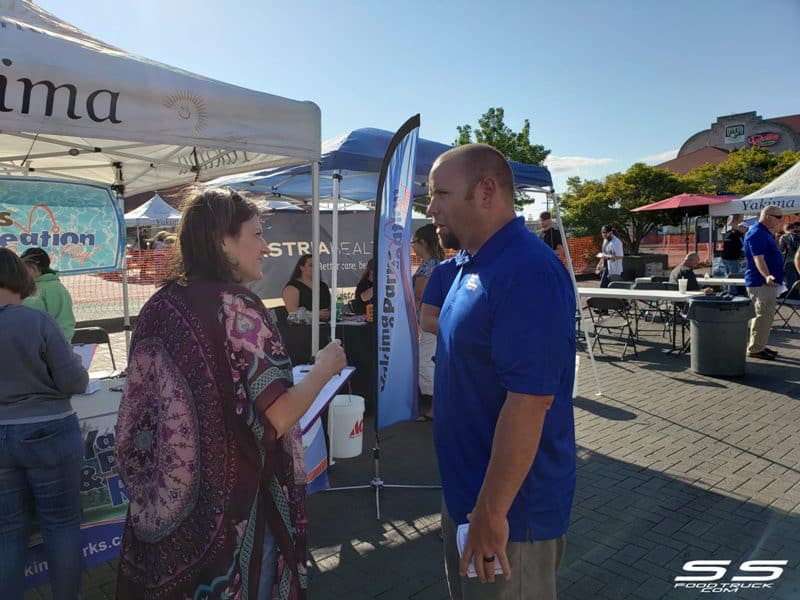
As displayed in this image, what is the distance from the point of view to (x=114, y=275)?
1827 centimetres

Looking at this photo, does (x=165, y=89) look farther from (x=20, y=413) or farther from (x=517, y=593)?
(x=517, y=593)

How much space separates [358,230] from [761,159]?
29639 millimetres

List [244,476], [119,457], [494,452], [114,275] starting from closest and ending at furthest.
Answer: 1. [494,452]
2. [244,476]
3. [119,457]
4. [114,275]

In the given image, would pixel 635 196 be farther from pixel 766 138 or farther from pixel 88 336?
pixel 766 138

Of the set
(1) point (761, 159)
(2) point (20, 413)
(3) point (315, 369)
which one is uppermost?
(1) point (761, 159)

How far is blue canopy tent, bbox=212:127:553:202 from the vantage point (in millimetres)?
5090

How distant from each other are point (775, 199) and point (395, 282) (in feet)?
34.9

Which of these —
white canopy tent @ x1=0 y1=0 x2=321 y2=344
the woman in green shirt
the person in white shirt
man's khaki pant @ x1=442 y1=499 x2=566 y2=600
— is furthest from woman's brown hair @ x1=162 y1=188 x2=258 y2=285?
the person in white shirt

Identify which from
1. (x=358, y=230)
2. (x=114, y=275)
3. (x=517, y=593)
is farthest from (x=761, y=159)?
(x=517, y=593)

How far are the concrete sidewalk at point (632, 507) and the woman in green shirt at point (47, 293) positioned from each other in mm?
1987

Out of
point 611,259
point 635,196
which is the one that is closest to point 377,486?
point 611,259

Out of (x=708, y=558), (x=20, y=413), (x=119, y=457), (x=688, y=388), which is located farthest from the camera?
(x=688, y=388)

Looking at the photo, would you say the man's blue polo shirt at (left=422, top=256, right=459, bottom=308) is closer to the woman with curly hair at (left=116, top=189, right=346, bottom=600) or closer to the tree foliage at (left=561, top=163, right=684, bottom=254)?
the woman with curly hair at (left=116, top=189, right=346, bottom=600)

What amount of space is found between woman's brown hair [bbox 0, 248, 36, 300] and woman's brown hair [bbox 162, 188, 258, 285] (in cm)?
119
